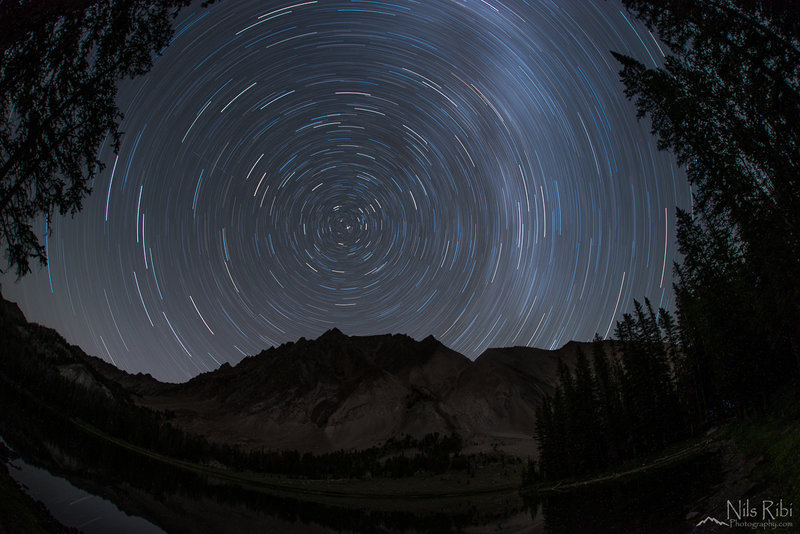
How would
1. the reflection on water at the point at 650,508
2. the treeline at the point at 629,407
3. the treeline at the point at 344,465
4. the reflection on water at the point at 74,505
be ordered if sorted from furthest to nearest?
the treeline at the point at 344,465
the treeline at the point at 629,407
the reflection on water at the point at 74,505
the reflection on water at the point at 650,508

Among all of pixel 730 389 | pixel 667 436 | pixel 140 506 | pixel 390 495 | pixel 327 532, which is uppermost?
pixel 730 389

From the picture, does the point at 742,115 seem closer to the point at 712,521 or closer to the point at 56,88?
the point at 712,521

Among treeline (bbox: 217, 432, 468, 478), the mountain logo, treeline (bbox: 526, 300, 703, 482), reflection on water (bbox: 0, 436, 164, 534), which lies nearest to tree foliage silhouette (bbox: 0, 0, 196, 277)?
reflection on water (bbox: 0, 436, 164, 534)

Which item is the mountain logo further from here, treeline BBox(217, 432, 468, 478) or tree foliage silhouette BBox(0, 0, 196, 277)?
treeline BBox(217, 432, 468, 478)

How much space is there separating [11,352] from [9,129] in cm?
14095

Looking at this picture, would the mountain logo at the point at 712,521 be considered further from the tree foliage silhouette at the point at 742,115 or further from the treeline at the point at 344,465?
the treeline at the point at 344,465

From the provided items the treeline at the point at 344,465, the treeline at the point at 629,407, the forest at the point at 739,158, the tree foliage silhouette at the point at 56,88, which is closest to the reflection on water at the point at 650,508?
the forest at the point at 739,158

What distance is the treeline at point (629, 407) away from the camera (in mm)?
43594

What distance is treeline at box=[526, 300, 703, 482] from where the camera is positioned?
43594 mm

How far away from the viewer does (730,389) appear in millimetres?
29234

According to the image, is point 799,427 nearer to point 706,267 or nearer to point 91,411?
point 706,267

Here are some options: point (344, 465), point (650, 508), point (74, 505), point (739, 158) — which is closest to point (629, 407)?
point (650, 508)

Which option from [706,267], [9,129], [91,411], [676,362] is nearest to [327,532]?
[9,129]

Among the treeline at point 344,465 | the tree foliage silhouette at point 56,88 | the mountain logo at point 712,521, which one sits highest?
the tree foliage silhouette at point 56,88
